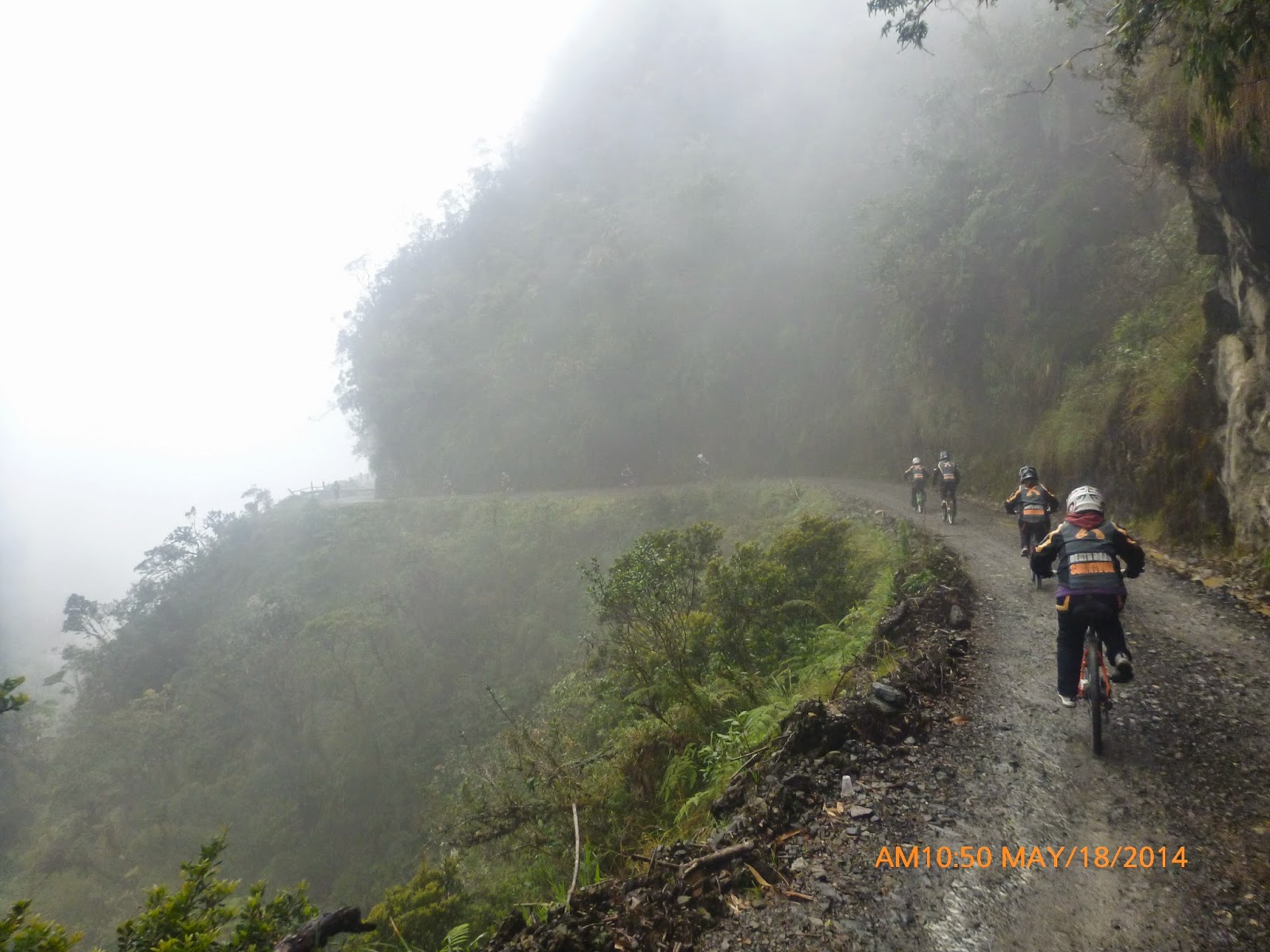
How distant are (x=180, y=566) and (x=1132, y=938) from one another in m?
48.0

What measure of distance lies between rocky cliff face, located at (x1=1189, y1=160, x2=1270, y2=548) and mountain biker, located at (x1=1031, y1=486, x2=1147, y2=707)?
16.4 feet

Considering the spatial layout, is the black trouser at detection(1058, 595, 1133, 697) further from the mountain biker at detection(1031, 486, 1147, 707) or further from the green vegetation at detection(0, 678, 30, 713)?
the green vegetation at detection(0, 678, 30, 713)

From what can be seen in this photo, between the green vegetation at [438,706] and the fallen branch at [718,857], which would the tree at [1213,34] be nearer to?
the green vegetation at [438,706]

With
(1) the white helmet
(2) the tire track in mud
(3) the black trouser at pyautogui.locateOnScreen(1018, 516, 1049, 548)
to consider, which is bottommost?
(2) the tire track in mud

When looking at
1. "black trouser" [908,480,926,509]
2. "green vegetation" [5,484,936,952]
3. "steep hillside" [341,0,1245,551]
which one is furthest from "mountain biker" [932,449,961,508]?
"steep hillside" [341,0,1245,551]

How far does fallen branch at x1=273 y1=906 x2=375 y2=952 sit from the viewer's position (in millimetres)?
3637

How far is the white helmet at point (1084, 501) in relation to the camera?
5027 mm

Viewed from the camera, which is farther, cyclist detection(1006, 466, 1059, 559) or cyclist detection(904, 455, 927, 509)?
cyclist detection(904, 455, 927, 509)

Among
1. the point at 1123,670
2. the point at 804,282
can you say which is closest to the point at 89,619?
the point at 804,282

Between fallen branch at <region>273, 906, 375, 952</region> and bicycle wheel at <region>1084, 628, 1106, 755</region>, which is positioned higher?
bicycle wheel at <region>1084, 628, 1106, 755</region>

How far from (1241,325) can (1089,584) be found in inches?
294

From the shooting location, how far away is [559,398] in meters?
38.3

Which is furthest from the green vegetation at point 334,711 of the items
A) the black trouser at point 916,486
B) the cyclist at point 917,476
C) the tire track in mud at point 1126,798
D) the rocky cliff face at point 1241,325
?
the tire track in mud at point 1126,798

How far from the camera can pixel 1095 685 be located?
450 centimetres
